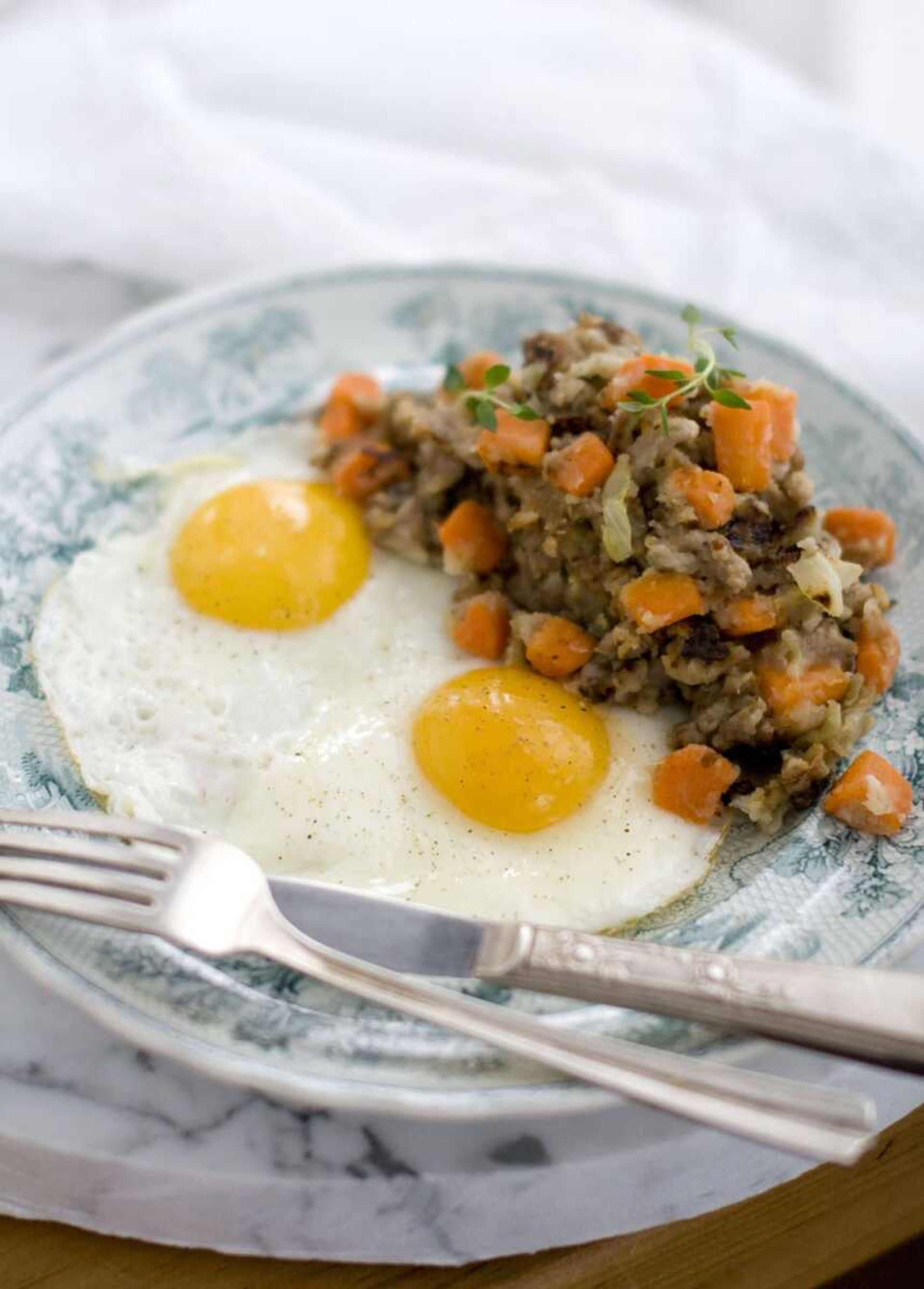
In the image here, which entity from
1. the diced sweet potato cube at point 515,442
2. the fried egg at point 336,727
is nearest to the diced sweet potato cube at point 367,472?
the fried egg at point 336,727

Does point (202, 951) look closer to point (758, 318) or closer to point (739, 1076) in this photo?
point (739, 1076)

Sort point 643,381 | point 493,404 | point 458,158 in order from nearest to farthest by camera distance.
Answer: point 643,381 → point 493,404 → point 458,158

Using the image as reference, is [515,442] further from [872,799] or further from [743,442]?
[872,799]

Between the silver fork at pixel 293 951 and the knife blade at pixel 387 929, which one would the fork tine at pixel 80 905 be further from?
the knife blade at pixel 387 929

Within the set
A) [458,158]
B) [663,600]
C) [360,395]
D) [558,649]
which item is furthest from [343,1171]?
[458,158]

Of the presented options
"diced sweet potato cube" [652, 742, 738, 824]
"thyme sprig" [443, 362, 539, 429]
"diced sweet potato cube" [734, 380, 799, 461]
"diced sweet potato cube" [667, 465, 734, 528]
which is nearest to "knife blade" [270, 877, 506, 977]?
"diced sweet potato cube" [652, 742, 738, 824]

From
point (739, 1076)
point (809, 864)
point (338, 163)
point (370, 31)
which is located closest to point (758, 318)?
point (338, 163)
